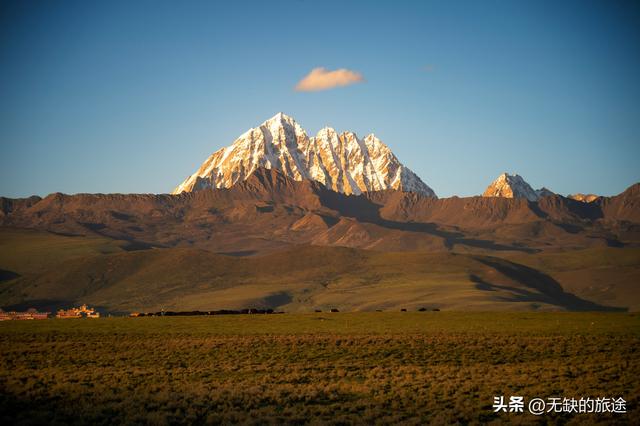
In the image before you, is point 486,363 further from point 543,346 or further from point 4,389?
point 4,389

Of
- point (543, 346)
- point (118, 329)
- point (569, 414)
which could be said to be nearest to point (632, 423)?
point (569, 414)

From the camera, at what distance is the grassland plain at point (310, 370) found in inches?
1375

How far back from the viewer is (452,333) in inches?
2650

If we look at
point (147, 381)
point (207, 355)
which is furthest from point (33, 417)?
point (207, 355)

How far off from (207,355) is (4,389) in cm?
1774

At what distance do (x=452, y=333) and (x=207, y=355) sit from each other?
2323 cm

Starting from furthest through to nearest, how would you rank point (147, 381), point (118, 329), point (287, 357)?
1. point (118, 329)
2. point (287, 357)
3. point (147, 381)

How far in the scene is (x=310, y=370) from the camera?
48906 millimetres

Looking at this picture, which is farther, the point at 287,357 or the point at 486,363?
the point at 287,357

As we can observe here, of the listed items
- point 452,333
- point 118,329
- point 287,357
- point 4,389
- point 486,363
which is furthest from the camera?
→ point 118,329

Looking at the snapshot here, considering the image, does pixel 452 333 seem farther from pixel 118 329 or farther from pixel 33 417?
pixel 33 417

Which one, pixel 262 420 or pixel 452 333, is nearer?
pixel 262 420

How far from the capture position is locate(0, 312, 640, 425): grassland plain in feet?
115

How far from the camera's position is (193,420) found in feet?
111
